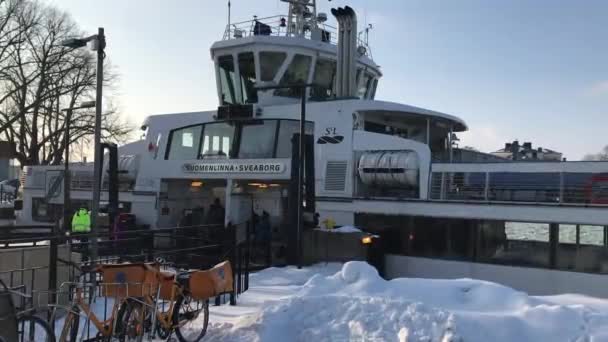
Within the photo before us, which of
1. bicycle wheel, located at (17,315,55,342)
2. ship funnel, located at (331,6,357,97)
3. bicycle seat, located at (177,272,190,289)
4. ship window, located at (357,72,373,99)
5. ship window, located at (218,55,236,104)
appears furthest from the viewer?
ship window, located at (357,72,373,99)

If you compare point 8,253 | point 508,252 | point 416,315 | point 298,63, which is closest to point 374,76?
point 298,63

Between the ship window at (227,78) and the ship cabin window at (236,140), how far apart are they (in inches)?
56.5

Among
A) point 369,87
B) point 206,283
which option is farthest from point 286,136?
point 206,283

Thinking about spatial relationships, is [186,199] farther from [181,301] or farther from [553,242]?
[181,301]

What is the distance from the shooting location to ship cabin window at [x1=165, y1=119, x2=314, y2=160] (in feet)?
54.6

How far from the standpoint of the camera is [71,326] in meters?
6.01

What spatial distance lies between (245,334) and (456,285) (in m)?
2.35

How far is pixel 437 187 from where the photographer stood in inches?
513

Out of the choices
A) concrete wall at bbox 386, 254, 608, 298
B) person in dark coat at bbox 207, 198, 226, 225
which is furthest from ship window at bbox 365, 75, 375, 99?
concrete wall at bbox 386, 254, 608, 298

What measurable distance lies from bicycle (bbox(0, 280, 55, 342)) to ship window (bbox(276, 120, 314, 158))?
10887 millimetres

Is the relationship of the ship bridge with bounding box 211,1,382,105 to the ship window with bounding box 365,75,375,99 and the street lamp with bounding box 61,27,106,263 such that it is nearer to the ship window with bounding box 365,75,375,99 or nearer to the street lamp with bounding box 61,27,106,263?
the ship window with bounding box 365,75,375,99

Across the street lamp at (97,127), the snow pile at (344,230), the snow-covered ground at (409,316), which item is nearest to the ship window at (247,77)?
the snow pile at (344,230)

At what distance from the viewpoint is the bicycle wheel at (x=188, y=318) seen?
6.56 meters

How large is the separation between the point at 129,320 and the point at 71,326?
22.0 inches
